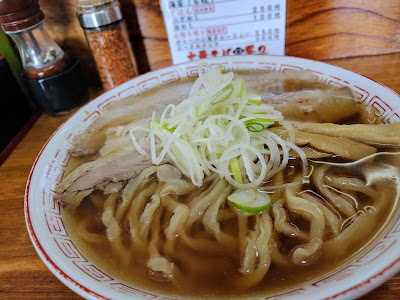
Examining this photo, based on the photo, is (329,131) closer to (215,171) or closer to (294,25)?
(215,171)

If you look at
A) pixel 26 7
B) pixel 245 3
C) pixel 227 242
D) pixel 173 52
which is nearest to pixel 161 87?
pixel 173 52

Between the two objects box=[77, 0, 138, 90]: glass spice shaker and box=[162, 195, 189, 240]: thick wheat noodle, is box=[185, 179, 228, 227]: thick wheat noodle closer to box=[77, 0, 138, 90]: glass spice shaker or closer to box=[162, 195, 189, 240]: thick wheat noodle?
box=[162, 195, 189, 240]: thick wheat noodle

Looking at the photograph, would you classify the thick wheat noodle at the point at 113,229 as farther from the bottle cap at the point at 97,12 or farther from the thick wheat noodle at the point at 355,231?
the bottle cap at the point at 97,12

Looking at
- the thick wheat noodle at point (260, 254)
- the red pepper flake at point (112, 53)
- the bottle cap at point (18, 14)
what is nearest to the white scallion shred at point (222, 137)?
the thick wheat noodle at point (260, 254)

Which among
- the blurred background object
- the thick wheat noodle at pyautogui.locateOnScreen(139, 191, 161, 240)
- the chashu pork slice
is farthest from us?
the blurred background object

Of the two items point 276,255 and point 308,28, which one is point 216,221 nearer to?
point 276,255

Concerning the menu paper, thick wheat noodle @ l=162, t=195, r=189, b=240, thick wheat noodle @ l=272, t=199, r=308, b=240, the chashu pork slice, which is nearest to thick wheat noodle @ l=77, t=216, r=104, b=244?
the chashu pork slice
